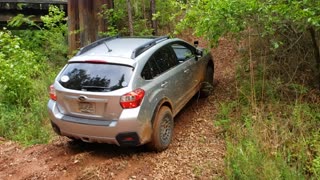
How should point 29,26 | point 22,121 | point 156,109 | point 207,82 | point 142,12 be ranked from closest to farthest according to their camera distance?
point 156,109
point 22,121
point 207,82
point 142,12
point 29,26

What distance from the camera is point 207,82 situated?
7.90 metres

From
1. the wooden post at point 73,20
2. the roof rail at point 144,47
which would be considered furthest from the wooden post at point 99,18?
the roof rail at point 144,47

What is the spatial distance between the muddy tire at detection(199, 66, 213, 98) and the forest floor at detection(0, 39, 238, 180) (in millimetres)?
1069

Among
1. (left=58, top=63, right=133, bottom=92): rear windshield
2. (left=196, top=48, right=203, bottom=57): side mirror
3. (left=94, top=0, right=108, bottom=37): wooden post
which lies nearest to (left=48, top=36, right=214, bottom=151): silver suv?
(left=58, top=63, right=133, bottom=92): rear windshield

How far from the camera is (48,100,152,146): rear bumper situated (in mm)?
4953

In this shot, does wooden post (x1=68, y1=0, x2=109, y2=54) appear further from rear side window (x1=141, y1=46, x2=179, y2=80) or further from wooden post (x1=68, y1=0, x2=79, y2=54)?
rear side window (x1=141, y1=46, x2=179, y2=80)

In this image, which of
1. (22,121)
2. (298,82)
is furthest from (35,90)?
(298,82)

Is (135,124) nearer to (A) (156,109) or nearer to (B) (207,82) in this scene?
(A) (156,109)

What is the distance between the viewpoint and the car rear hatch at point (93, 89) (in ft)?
16.3

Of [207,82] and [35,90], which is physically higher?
[207,82]

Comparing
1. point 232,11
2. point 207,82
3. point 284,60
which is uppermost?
point 232,11

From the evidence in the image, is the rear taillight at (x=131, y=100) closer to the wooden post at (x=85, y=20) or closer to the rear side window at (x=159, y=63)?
the rear side window at (x=159, y=63)

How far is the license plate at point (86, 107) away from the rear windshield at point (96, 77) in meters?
0.22

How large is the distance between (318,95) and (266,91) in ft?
3.31
